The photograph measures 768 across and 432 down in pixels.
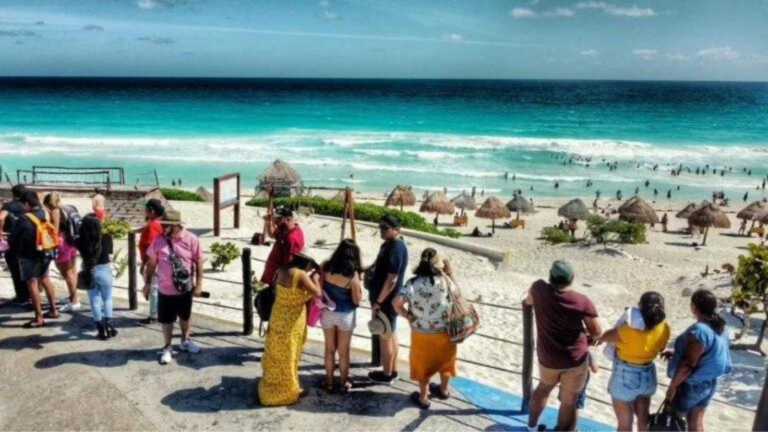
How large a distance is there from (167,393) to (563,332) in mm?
3505

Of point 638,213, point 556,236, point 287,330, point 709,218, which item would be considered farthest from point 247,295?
point 638,213

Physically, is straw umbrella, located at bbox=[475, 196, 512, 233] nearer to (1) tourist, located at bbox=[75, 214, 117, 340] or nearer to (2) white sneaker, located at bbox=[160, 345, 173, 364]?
(1) tourist, located at bbox=[75, 214, 117, 340]

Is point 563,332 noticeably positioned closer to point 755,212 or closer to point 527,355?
point 527,355

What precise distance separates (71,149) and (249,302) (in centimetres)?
4662

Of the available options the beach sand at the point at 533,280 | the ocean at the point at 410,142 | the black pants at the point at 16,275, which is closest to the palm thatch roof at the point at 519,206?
the beach sand at the point at 533,280

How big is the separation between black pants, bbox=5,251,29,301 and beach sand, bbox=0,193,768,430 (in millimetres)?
971

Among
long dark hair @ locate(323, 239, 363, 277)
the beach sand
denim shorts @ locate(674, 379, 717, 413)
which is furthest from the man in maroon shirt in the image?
long dark hair @ locate(323, 239, 363, 277)

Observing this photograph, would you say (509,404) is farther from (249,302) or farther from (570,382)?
(249,302)

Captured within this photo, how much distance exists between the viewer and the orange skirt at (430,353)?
5.04 meters

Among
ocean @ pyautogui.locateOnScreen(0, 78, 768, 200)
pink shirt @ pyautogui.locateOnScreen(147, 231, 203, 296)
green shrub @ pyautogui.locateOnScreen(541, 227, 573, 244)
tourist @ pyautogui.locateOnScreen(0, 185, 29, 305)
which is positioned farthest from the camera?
ocean @ pyautogui.locateOnScreen(0, 78, 768, 200)

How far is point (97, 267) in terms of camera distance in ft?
20.3

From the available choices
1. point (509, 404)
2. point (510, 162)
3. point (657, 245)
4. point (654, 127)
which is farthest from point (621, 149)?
point (509, 404)

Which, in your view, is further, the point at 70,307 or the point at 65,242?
the point at 70,307

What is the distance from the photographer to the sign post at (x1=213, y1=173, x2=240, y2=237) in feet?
47.5
